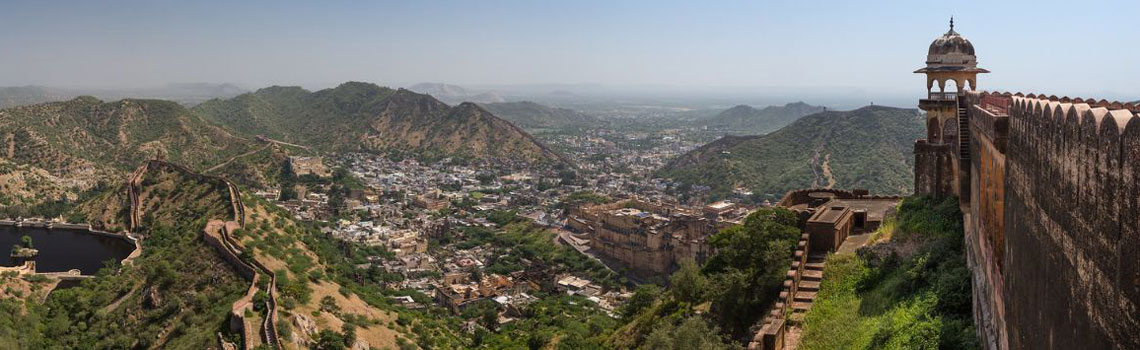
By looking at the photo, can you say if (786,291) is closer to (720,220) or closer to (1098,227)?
(1098,227)

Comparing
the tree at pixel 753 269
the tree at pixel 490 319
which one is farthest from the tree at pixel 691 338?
the tree at pixel 490 319

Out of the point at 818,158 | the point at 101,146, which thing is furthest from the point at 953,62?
the point at 818,158

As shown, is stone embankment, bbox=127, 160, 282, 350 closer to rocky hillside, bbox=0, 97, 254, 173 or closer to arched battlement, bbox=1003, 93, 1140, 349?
arched battlement, bbox=1003, 93, 1140, 349

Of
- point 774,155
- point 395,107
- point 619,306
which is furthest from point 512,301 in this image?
point 395,107

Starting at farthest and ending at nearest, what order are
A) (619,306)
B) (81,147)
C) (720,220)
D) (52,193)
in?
(81,147)
(52,193)
(720,220)
(619,306)

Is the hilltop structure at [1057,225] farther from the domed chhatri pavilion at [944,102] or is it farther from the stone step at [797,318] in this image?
the domed chhatri pavilion at [944,102]

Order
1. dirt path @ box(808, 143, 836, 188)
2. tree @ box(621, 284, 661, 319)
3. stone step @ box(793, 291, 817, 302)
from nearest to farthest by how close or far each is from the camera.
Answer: stone step @ box(793, 291, 817, 302) < tree @ box(621, 284, 661, 319) < dirt path @ box(808, 143, 836, 188)

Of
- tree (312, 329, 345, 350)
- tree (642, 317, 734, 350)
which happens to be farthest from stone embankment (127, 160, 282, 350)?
tree (642, 317, 734, 350)
